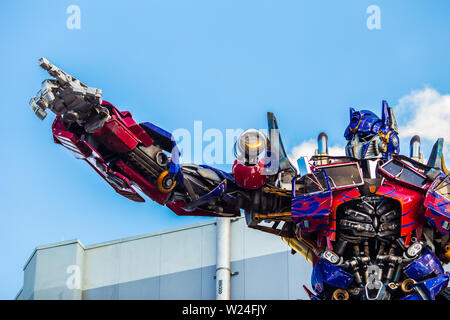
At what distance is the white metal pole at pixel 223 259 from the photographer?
14.7 meters

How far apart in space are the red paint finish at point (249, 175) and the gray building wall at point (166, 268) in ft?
14.7

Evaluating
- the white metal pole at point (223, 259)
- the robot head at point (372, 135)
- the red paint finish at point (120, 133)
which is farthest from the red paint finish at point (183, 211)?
the white metal pole at point (223, 259)

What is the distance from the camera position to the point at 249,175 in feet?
33.8

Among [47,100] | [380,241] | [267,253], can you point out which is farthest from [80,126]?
[267,253]

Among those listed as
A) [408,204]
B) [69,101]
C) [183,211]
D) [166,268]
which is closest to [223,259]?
[166,268]

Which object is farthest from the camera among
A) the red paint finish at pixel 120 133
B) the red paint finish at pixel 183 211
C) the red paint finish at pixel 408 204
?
the red paint finish at pixel 183 211

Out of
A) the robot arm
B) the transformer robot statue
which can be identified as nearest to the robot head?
the transformer robot statue

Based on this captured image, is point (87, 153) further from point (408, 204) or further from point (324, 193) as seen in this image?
point (408, 204)

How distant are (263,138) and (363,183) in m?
1.38

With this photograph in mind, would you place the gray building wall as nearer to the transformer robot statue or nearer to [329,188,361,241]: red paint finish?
the transformer robot statue

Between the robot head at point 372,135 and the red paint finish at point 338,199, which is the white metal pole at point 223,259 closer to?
the robot head at point 372,135

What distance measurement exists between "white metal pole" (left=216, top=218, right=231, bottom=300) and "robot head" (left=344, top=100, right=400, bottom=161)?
13.9 ft

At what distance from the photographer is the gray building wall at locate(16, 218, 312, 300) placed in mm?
14656

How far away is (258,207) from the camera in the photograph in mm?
10648
